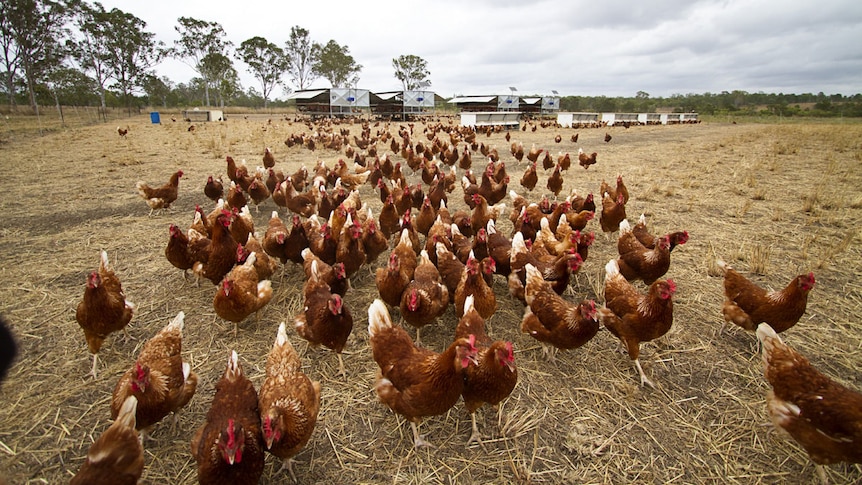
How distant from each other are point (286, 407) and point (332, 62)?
75.6 m

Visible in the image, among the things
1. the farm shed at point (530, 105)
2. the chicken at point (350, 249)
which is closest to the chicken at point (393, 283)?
the chicken at point (350, 249)

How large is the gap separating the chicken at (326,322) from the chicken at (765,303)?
4.12m

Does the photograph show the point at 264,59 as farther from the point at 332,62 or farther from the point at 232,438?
the point at 232,438

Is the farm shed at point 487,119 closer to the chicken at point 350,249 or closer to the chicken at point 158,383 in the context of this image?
the chicken at point 350,249

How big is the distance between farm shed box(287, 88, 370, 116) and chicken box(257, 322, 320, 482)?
145ft

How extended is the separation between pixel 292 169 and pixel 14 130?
19990 millimetres

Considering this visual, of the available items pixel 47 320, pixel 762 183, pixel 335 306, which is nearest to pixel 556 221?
pixel 335 306

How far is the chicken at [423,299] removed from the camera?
3600mm

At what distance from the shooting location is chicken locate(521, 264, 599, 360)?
10.9ft

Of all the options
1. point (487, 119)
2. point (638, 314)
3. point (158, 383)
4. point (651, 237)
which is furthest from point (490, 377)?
point (487, 119)

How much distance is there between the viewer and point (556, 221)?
6008 millimetres

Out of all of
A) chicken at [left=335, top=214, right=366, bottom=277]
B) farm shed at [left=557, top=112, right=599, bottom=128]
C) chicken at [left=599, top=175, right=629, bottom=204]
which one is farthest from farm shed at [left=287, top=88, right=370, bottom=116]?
chicken at [left=335, top=214, right=366, bottom=277]

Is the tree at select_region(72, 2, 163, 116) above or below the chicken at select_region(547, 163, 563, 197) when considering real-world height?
above

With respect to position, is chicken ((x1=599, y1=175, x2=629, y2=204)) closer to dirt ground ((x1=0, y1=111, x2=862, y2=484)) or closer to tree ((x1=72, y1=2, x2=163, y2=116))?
dirt ground ((x1=0, y1=111, x2=862, y2=484))
